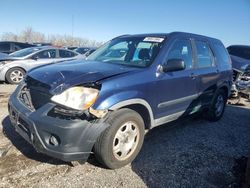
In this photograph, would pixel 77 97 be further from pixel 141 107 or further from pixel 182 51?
pixel 182 51

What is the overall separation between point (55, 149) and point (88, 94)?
71 cm

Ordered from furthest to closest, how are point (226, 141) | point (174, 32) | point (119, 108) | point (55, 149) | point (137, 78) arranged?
point (226, 141) → point (174, 32) → point (137, 78) → point (119, 108) → point (55, 149)

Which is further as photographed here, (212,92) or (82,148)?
(212,92)

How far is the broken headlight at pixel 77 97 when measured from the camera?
9.69 feet

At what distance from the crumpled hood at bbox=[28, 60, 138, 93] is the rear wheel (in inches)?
109

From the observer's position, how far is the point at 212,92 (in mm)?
5445

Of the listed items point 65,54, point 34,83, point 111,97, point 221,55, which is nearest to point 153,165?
point 111,97

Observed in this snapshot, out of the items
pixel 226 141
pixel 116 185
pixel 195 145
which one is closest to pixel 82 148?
pixel 116 185

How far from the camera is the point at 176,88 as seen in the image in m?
4.16

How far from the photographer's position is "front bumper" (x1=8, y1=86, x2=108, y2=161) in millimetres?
2865

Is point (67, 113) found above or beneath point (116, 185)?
above

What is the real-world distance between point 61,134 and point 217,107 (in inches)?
163

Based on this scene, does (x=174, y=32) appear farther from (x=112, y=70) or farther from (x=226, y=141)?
(x=226, y=141)

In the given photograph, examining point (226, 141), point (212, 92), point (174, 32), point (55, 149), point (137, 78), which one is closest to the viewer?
point (55, 149)
